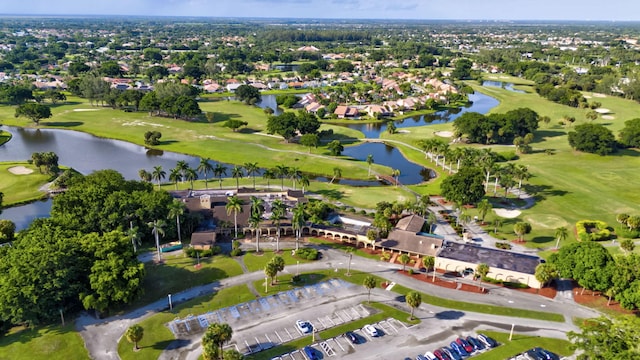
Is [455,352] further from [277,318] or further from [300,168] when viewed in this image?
[300,168]

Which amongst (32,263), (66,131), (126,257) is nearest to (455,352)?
(126,257)

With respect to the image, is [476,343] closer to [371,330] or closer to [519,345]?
[519,345]

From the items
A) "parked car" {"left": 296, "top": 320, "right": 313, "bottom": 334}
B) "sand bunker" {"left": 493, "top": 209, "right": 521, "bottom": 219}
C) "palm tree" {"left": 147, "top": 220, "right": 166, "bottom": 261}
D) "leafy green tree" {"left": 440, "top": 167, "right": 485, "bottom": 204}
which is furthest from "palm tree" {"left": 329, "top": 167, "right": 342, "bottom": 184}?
"parked car" {"left": 296, "top": 320, "right": 313, "bottom": 334}

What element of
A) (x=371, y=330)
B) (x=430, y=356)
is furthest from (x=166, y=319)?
(x=430, y=356)

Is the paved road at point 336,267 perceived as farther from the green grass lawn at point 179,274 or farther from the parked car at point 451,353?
the parked car at point 451,353

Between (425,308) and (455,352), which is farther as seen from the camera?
(425,308)

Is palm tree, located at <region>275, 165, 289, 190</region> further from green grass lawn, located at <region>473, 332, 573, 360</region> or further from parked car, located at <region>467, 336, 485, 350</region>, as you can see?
parked car, located at <region>467, 336, 485, 350</region>
